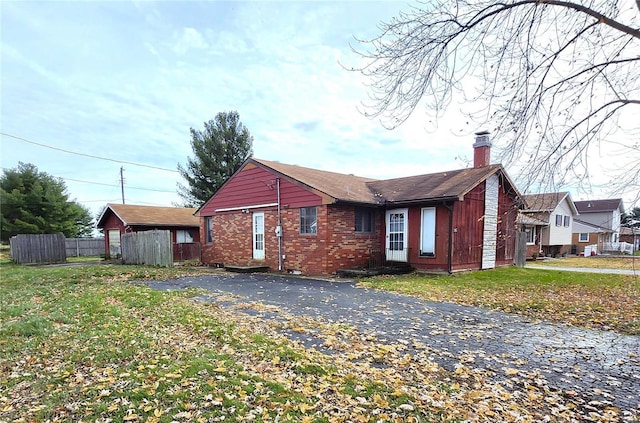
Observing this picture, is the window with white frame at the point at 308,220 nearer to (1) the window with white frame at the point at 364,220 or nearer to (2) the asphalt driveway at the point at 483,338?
(1) the window with white frame at the point at 364,220

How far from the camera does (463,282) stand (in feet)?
37.7

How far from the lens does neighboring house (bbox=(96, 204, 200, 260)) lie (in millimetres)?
22609

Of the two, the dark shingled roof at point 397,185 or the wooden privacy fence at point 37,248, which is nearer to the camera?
the dark shingled roof at point 397,185

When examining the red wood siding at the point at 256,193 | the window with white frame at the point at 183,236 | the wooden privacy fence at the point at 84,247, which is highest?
the red wood siding at the point at 256,193

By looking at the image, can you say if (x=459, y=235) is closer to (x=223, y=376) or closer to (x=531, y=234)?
(x=223, y=376)

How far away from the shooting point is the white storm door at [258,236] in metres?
16.1

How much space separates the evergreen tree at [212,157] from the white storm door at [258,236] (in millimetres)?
19526

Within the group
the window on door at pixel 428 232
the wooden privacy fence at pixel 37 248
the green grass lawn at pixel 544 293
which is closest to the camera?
the green grass lawn at pixel 544 293

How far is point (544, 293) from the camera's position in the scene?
9781 mm

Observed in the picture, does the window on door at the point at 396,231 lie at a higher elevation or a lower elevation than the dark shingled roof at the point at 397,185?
lower

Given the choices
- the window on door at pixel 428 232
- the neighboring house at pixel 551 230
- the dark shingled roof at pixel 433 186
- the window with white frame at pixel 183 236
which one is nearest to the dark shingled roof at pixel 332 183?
the dark shingled roof at pixel 433 186

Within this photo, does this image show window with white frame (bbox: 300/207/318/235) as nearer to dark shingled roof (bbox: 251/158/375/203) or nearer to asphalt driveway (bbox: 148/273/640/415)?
dark shingled roof (bbox: 251/158/375/203)

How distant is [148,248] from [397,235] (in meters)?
13.1

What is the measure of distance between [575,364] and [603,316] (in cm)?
359
